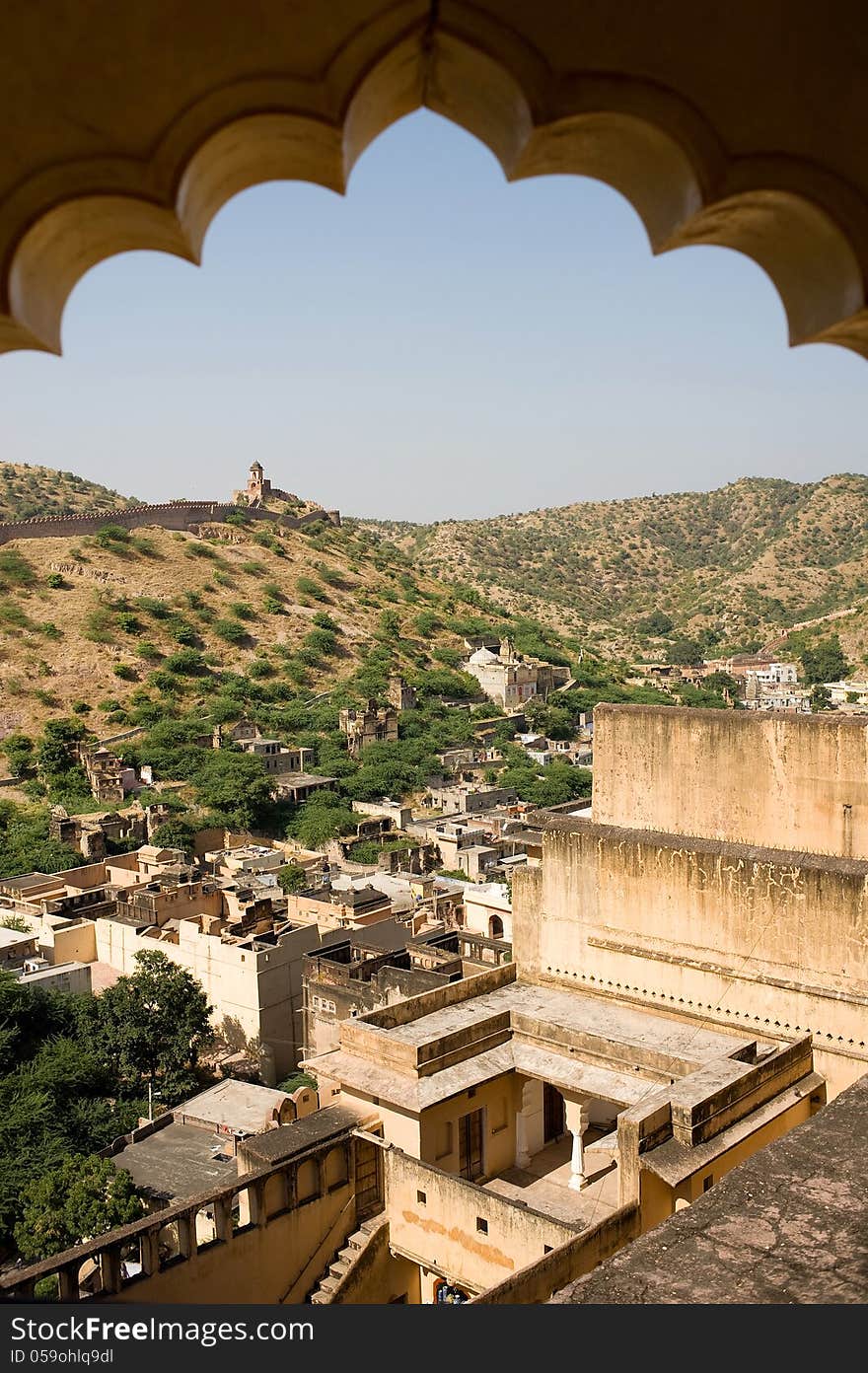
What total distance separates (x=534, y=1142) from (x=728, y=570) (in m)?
77.6

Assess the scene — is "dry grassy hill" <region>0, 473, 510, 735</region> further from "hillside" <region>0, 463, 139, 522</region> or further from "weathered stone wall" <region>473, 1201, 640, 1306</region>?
"weathered stone wall" <region>473, 1201, 640, 1306</region>

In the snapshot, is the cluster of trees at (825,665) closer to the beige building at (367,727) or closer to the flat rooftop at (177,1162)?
the beige building at (367,727)

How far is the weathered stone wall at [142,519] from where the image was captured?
48.9m

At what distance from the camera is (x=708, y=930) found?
30.6ft

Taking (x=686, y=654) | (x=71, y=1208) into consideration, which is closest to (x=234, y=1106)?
(x=71, y=1208)

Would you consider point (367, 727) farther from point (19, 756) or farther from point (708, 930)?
point (708, 930)

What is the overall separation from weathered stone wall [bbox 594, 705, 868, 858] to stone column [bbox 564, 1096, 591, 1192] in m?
2.45

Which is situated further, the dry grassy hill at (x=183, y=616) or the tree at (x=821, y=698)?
the tree at (x=821, y=698)

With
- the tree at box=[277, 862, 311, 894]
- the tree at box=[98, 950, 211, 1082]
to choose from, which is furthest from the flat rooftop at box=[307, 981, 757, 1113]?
the tree at box=[277, 862, 311, 894]

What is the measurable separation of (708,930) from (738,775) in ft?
4.28

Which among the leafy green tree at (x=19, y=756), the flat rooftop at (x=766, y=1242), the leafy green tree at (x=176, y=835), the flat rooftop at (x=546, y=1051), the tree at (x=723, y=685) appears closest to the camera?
the flat rooftop at (x=766, y=1242)

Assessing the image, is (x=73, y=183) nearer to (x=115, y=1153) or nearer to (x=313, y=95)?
(x=313, y=95)

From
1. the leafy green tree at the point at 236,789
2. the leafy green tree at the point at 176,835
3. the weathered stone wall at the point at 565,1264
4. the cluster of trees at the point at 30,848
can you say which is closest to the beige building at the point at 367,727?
the leafy green tree at the point at 236,789

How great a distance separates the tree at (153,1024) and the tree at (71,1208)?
451cm
